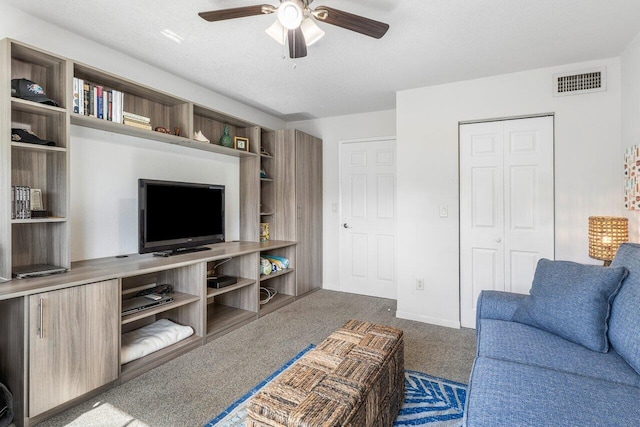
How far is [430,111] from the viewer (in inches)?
127

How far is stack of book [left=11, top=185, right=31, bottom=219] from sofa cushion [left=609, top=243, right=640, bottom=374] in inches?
126

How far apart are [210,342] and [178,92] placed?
2312 mm

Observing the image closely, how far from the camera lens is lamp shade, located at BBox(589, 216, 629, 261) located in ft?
7.13

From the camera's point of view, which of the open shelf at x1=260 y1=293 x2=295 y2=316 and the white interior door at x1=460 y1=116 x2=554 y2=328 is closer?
the white interior door at x1=460 y1=116 x2=554 y2=328

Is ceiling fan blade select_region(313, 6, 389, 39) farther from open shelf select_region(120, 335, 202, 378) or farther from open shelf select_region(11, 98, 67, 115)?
open shelf select_region(120, 335, 202, 378)

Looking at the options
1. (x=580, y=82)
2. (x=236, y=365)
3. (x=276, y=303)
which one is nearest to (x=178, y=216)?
(x=236, y=365)

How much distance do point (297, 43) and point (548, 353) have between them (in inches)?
82.6

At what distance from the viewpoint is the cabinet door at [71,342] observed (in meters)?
1.67

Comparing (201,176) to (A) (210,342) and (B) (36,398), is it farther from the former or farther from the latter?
(B) (36,398)

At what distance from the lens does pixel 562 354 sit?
153 cm

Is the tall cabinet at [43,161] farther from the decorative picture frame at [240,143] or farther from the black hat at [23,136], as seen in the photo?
the decorative picture frame at [240,143]

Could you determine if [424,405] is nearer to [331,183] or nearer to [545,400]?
[545,400]

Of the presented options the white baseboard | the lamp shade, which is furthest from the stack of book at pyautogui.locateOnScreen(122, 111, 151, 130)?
the lamp shade

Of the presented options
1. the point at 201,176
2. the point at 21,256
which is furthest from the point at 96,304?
the point at 201,176
